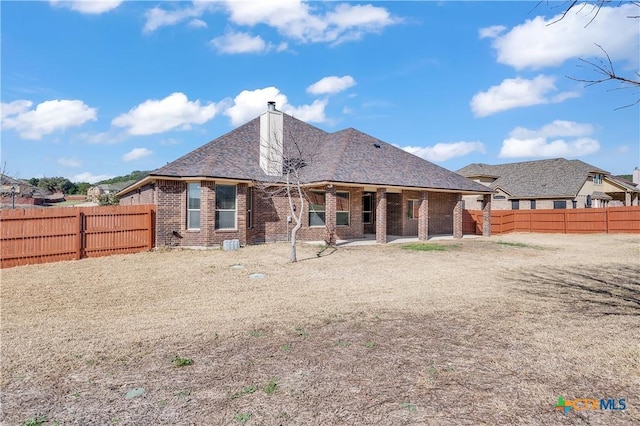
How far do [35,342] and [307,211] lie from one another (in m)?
13.5

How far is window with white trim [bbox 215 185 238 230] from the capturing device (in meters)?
15.8

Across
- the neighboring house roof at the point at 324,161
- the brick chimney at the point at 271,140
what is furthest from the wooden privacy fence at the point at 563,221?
the brick chimney at the point at 271,140

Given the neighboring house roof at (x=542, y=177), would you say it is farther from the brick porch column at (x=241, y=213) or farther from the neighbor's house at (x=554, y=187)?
the brick porch column at (x=241, y=213)

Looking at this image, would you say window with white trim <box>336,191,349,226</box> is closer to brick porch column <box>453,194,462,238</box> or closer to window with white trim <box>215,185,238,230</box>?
window with white trim <box>215,185,238,230</box>

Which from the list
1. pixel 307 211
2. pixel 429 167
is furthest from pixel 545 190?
pixel 307 211

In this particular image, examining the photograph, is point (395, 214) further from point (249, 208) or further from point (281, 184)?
point (249, 208)

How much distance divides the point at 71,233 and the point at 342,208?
38.7 feet

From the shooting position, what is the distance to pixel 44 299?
25.7ft

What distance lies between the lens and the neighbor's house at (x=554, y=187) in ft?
111

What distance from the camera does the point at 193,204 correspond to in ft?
50.9

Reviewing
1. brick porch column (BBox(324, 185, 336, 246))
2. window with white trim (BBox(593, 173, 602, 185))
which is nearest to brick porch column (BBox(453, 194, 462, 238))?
brick porch column (BBox(324, 185, 336, 246))

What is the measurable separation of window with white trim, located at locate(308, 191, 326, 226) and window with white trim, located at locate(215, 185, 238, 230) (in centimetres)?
393

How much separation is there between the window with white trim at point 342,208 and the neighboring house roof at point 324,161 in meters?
1.63

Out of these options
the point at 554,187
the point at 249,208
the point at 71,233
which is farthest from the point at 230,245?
the point at 554,187
